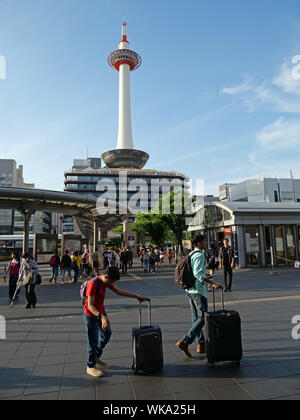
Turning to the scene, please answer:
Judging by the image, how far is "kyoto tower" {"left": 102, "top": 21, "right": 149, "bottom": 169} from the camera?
107 metres

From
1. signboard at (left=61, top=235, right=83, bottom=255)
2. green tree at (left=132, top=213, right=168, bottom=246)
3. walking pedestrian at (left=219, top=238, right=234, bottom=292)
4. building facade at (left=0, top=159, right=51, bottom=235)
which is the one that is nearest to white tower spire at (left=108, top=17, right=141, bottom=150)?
building facade at (left=0, top=159, right=51, bottom=235)

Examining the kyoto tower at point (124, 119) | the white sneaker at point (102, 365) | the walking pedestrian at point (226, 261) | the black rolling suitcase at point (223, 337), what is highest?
the kyoto tower at point (124, 119)

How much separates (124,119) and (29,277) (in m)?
107

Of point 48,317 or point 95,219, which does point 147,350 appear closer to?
point 48,317

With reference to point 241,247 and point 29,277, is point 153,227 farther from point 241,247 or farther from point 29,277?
point 29,277

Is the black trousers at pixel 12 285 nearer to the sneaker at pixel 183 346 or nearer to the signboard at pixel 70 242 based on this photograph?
the sneaker at pixel 183 346

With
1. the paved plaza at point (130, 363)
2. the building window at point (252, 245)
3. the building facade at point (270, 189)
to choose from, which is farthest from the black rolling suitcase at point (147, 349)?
the building facade at point (270, 189)

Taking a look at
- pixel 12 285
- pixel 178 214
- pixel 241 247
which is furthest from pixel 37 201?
pixel 178 214

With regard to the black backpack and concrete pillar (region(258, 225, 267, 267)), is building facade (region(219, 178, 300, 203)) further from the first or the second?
the black backpack

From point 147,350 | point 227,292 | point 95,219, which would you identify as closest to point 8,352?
point 147,350

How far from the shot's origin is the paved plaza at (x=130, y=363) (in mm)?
3598

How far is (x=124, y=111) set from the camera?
110m

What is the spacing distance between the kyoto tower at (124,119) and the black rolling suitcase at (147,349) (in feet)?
343
